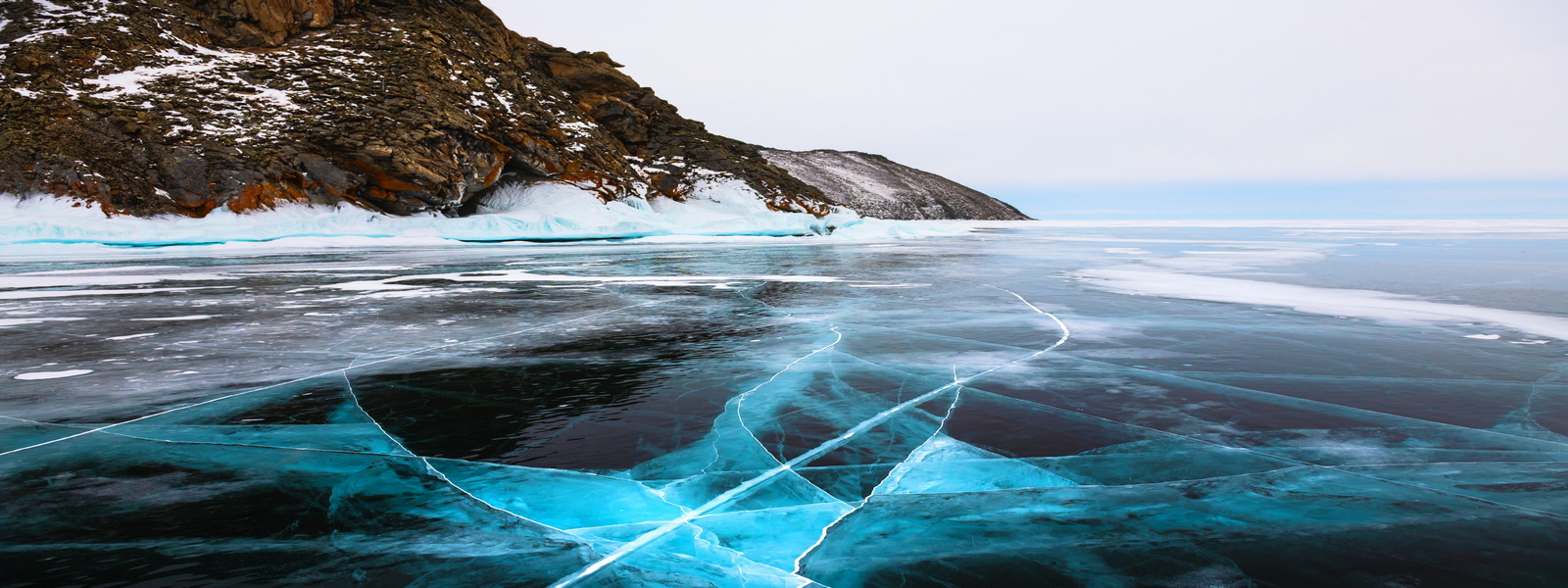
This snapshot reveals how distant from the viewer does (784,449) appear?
3.55 meters

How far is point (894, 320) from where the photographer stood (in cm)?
771

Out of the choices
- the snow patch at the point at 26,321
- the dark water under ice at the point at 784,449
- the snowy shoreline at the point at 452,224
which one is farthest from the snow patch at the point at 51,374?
the snowy shoreline at the point at 452,224

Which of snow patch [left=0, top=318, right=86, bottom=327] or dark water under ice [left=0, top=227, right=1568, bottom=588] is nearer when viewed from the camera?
dark water under ice [left=0, top=227, right=1568, bottom=588]

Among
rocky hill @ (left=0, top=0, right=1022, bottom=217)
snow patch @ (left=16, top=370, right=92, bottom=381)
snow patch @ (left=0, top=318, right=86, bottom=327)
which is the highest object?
rocky hill @ (left=0, top=0, right=1022, bottom=217)

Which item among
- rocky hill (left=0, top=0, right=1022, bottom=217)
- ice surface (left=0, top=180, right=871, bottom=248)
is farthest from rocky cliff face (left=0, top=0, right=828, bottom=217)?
ice surface (left=0, top=180, right=871, bottom=248)

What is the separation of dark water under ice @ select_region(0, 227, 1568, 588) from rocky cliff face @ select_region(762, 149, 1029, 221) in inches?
4268

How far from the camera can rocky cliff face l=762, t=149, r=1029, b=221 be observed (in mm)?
123000

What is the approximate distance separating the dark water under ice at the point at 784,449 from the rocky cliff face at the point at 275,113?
2284 cm

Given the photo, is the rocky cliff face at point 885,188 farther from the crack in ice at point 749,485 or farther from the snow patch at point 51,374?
the crack in ice at point 749,485

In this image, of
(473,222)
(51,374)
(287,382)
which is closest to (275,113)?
(473,222)

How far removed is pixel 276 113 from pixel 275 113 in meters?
0.03

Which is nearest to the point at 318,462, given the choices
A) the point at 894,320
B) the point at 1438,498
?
the point at 1438,498

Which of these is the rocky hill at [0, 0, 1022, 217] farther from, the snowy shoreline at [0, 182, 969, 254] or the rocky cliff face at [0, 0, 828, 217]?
the snowy shoreline at [0, 182, 969, 254]

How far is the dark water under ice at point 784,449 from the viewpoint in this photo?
7.72ft
